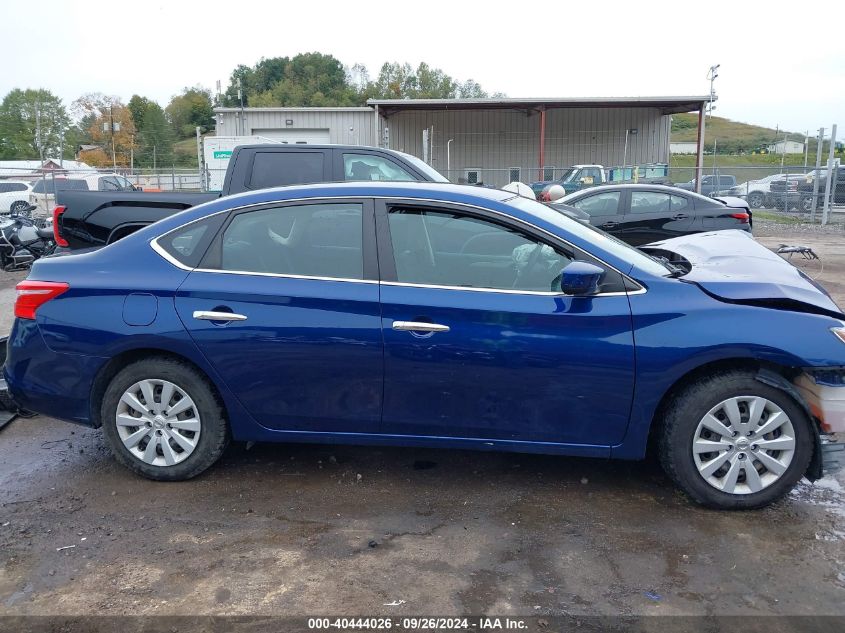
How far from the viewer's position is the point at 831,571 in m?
3.40

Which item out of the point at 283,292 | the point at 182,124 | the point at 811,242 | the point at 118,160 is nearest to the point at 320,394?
the point at 283,292

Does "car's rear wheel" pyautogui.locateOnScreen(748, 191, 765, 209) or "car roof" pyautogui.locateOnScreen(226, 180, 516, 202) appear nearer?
"car roof" pyautogui.locateOnScreen(226, 180, 516, 202)

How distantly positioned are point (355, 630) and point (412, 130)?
32802mm

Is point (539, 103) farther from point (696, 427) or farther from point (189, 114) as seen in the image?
point (189, 114)

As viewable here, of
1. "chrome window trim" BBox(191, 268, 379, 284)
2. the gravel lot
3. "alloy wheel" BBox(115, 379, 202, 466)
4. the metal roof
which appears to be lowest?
the gravel lot

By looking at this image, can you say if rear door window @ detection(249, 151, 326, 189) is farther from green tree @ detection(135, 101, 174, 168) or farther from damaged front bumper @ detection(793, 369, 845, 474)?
green tree @ detection(135, 101, 174, 168)

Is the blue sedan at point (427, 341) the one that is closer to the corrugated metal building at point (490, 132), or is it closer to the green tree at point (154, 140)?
the corrugated metal building at point (490, 132)

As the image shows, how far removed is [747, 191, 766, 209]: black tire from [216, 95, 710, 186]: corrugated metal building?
19.1 ft

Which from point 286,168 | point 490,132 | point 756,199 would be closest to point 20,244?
point 286,168

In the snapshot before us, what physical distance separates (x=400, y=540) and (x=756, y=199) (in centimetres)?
2809

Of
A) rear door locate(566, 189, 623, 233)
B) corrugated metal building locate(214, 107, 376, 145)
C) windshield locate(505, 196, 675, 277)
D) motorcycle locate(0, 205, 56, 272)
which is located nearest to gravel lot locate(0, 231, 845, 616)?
windshield locate(505, 196, 675, 277)

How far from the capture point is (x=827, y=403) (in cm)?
392

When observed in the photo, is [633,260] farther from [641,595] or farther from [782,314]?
[641,595]

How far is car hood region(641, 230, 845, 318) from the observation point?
3914 millimetres
